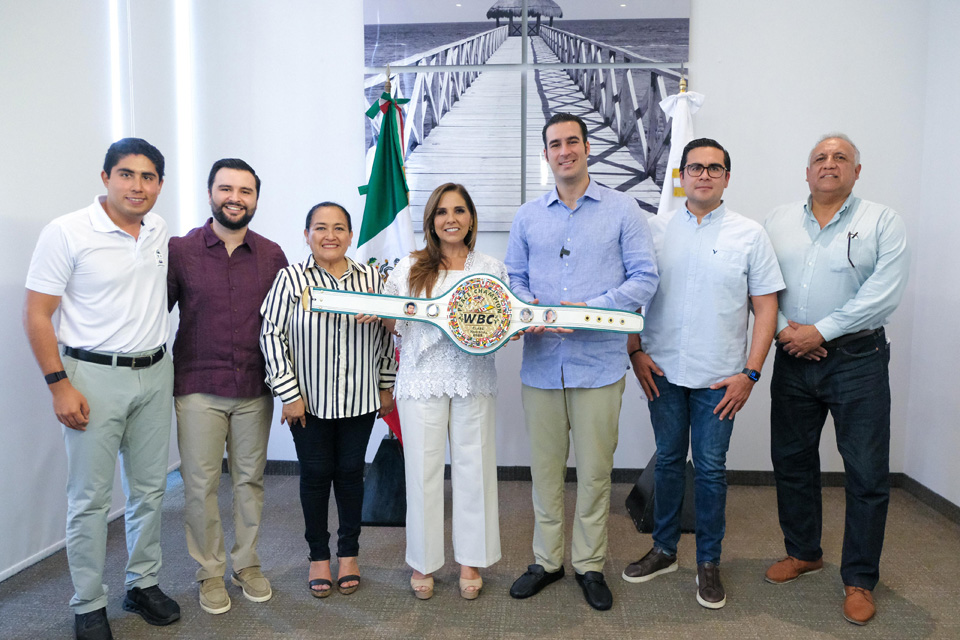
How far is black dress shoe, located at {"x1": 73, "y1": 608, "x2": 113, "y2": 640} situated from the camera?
209cm

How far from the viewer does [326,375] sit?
2.27m

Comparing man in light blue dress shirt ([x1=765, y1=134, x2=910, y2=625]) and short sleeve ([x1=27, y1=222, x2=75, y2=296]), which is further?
man in light blue dress shirt ([x1=765, y1=134, x2=910, y2=625])

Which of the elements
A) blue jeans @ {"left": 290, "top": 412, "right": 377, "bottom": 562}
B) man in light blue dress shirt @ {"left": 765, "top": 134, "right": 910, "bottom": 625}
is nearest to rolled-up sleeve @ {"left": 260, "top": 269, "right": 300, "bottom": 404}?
blue jeans @ {"left": 290, "top": 412, "right": 377, "bottom": 562}

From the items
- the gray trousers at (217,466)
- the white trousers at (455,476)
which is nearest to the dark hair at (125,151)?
the gray trousers at (217,466)

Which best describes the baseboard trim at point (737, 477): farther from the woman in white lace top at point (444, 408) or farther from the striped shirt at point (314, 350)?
the striped shirt at point (314, 350)

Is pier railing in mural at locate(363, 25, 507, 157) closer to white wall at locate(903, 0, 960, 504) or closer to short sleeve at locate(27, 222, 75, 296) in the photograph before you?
short sleeve at locate(27, 222, 75, 296)

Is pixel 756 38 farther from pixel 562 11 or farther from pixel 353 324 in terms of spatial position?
pixel 353 324

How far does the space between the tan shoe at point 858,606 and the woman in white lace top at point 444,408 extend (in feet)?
4.14

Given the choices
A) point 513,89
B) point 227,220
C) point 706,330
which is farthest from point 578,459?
point 513,89

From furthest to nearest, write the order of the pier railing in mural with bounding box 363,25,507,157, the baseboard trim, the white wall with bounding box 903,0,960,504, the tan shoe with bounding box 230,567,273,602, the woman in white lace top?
1. the pier railing in mural with bounding box 363,25,507,157
2. the baseboard trim
3. the white wall with bounding box 903,0,960,504
4. the tan shoe with bounding box 230,567,273,602
5. the woman in white lace top

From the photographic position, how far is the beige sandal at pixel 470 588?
240cm

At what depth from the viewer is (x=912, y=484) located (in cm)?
360

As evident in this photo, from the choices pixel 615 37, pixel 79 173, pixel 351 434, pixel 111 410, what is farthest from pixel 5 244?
pixel 615 37

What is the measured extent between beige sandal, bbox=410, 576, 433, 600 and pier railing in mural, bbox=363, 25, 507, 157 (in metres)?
2.37
